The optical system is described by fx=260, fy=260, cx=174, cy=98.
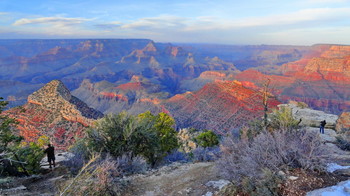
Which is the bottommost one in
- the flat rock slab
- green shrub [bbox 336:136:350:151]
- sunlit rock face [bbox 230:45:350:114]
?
sunlit rock face [bbox 230:45:350:114]

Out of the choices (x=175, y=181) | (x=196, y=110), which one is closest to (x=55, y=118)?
(x=175, y=181)

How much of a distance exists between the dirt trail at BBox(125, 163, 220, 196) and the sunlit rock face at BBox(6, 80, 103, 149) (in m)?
18.4

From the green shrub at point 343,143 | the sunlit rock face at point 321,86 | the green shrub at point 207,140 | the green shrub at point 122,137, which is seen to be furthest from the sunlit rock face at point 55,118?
the sunlit rock face at point 321,86

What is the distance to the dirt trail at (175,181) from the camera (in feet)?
28.1

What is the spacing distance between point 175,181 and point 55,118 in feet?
79.7

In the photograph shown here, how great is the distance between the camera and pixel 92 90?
130 metres

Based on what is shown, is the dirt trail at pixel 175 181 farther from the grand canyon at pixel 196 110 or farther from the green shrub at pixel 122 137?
the green shrub at pixel 122 137

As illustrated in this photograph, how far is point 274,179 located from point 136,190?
4730 mm

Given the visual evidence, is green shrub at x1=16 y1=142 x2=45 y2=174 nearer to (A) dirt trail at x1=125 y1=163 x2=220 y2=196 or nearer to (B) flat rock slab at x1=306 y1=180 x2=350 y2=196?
(A) dirt trail at x1=125 y1=163 x2=220 y2=196

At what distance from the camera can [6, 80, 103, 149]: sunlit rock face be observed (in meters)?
→ 27.8

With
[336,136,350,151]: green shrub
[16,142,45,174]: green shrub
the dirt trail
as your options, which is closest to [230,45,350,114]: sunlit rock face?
[336,136,350,151]: green shrub

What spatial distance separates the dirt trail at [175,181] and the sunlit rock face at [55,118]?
18394mm

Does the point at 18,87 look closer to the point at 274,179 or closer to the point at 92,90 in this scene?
the point at 92,90

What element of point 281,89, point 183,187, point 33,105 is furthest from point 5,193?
point 281,89
